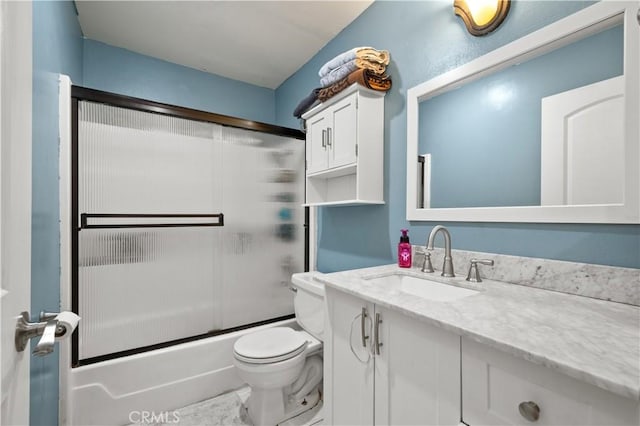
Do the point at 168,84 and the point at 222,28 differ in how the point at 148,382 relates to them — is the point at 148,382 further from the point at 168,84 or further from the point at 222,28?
the point at 222,28

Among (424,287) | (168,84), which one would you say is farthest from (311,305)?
(168,84)

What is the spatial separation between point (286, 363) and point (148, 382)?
89 centimetres

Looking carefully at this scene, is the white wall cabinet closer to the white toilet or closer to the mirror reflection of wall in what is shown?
the mirror reflection of wall

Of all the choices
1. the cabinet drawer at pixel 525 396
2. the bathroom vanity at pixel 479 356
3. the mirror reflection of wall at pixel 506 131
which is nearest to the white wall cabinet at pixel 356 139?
the mirror reflection of wall at pixel 506 131

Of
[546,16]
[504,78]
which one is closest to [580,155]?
[504,78]

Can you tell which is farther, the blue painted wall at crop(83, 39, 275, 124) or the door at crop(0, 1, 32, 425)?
the blue painted wall at crop(83, 39, 275, 124)

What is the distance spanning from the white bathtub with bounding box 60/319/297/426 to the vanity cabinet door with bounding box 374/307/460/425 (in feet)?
4.24

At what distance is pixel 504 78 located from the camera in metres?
1.16

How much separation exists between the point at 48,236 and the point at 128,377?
946 mm

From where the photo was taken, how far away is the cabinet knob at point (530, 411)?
22.7 inches

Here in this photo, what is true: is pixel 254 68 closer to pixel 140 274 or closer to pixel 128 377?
pixel 140 274

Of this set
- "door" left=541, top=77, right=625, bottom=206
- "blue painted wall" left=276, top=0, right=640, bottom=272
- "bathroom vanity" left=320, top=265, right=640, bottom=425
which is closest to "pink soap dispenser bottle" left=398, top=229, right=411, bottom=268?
"blue painted wall" left=276, top=0, right=640, bottom=272

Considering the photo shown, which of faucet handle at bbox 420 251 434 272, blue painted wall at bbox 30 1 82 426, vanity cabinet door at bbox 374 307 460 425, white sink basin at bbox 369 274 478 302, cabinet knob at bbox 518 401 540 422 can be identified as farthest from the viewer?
faucet handle at bbox 420 251 434 272

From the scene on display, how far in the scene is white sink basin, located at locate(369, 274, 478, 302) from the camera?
112cm
